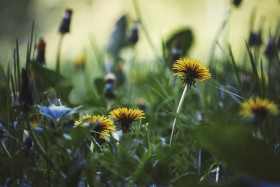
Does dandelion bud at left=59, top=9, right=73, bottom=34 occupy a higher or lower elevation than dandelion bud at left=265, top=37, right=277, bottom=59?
higher

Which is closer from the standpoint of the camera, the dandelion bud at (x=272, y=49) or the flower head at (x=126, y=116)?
the flower head at (x=126, y=116)

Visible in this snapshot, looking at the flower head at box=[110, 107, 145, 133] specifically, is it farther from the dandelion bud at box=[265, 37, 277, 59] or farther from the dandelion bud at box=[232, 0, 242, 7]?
the dandelion bud at box=[232, 0, 242, 7]

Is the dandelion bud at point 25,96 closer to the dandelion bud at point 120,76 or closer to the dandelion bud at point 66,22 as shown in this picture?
the dandelion bud at point 66,22

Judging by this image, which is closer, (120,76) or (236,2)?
(236,2)

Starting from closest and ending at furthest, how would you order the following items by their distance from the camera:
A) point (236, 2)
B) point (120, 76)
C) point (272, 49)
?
point (272, 49) → point (236, 2) → point (120, 76)

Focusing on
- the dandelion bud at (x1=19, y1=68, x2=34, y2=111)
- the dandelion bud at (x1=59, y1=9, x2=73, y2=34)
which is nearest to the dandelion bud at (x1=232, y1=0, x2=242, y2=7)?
the dandelion bud at (x1=59, y1=9, x2=73, y2=34)

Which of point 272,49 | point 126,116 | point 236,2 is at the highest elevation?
point 236,2

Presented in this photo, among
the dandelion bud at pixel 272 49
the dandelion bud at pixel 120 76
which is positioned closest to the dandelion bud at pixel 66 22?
the dandelion bud at pixel 120 76

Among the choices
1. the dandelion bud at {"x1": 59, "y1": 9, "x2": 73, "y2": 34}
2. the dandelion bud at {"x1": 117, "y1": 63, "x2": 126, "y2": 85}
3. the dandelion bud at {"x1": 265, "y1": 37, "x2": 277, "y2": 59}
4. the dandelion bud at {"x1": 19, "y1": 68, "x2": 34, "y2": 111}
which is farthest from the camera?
the dandelion bud at {"x1": 117, "y1": 63, "x2": 126, "y2": 85}

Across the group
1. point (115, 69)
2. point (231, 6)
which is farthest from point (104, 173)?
point (115, 69)

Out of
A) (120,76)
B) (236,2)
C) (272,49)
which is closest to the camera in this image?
(272,49)

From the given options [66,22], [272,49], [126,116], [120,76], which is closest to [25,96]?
[126,116]

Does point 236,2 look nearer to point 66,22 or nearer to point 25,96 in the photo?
point 66,22

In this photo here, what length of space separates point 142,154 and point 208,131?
0.15m
